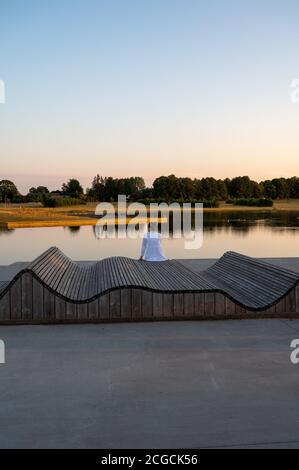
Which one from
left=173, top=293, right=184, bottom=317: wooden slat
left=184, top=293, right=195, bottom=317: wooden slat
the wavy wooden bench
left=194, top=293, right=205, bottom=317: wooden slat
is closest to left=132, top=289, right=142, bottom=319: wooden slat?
the wavy wooden bench

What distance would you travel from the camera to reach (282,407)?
501 centimetres

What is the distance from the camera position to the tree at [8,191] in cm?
11875

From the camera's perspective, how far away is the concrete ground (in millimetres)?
4434

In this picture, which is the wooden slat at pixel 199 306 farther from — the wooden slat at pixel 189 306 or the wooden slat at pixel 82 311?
the wooden slat at pixel 82 311

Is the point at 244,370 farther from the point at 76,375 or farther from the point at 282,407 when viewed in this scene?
the point at 76,375

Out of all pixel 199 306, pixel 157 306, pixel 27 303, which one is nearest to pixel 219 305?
pixel 199 306

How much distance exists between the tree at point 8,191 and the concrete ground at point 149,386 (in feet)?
372

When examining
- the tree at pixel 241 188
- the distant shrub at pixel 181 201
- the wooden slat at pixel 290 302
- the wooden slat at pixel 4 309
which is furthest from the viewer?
the tree at pixel 241 188

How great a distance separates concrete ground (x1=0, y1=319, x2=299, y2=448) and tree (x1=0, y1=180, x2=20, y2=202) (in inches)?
4468

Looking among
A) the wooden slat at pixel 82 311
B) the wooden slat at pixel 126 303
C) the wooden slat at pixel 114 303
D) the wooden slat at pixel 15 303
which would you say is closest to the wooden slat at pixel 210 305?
the wooden slat at pixel 126 303

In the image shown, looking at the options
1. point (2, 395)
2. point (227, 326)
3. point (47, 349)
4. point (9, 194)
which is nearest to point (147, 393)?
point (2, 395)

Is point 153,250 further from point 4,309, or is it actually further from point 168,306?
point 4,309

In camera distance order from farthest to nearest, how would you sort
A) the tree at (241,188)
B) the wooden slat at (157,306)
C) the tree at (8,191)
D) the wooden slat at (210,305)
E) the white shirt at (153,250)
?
the tree at (241,188)
the tree at (8,191)
the white shirt at (153,250)
the wooden slat at (210,305)
the wooden slat at (157,306)

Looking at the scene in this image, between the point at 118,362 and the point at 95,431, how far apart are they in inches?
74.5
